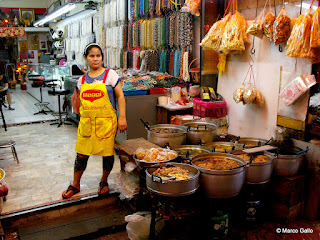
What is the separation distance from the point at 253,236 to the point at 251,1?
3211 mm

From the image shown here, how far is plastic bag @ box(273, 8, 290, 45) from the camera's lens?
368 cm

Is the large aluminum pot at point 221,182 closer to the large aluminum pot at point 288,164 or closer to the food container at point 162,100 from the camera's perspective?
the large aluminum pot at point 288,164

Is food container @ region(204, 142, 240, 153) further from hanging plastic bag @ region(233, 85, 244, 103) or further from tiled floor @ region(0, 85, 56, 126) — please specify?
tiled floor @ region(0, 85, 56, 126)

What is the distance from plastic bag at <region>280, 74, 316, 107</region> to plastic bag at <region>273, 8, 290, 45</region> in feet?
1.71

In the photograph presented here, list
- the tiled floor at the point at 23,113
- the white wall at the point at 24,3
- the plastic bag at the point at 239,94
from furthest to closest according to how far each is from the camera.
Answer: the white wall at the point at 24,3, the tiled floor at the point at 23,113, the plastic bag at the point at 239,94

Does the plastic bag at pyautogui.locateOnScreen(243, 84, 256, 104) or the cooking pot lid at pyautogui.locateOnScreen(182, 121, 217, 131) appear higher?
the plastic bag at pyautogui.locateOnScreen(243, 84, 256, 104)

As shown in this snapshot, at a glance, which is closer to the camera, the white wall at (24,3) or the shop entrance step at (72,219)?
the shop entrance step at (72,219)

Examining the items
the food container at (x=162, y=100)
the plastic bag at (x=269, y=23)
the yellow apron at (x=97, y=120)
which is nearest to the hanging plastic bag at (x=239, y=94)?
the plastic bag at (x=269, y=23)

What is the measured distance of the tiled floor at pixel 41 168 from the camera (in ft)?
13.1

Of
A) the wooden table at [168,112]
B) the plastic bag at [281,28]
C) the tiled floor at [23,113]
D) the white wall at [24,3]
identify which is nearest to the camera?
the plastic bag at [281,28]

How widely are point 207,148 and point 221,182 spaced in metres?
0.86

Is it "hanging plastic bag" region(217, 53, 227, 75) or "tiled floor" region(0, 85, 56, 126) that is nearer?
"hanging plastic bag" region(217, 53, 227, 75)

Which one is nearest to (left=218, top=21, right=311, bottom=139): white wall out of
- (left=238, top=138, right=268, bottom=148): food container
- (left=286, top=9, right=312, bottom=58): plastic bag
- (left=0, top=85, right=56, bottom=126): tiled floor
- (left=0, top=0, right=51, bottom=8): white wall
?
(left=286, top=9, right=312, bottom=58): plastic bag

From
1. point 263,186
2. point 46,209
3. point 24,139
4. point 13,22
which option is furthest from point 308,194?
point 13,22
